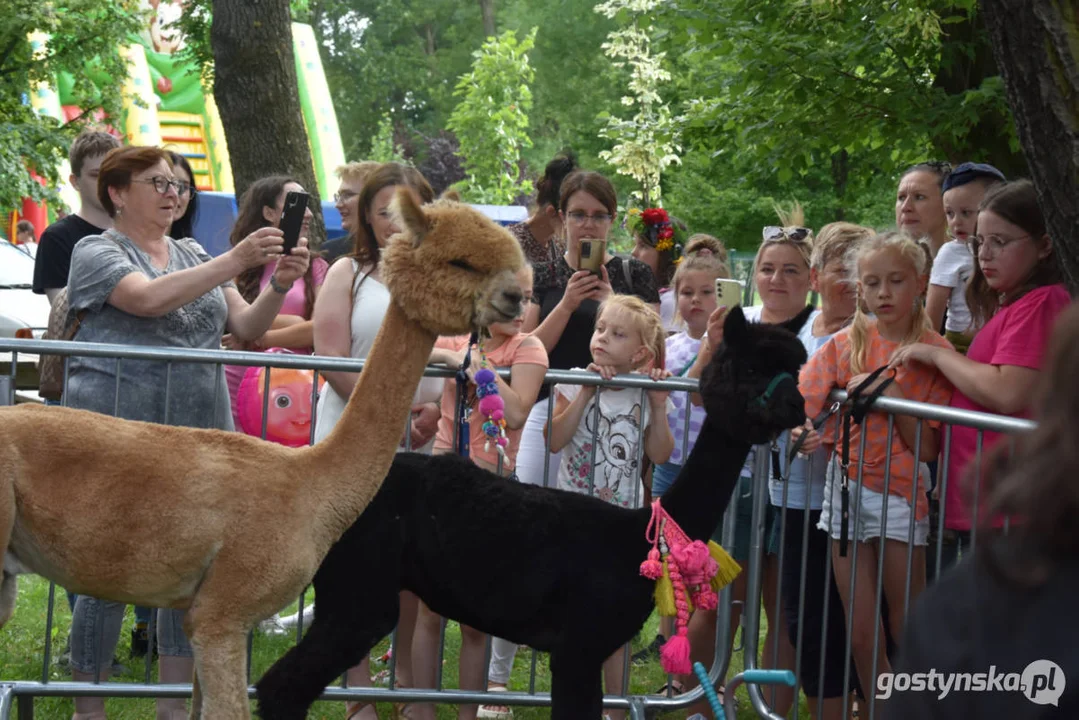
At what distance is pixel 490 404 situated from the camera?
14.5 ft

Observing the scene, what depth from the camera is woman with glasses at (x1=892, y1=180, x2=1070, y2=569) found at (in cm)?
412

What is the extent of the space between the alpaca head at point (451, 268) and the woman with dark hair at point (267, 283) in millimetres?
2081

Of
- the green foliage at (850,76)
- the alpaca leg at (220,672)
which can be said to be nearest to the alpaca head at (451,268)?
the alpaca leg at (220,672)

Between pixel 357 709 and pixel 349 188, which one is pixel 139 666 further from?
pixel 349 188

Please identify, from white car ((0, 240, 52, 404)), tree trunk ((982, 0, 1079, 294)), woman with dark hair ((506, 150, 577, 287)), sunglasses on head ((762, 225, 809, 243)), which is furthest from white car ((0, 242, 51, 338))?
tree trunk ((982, 0, 1079, 294))

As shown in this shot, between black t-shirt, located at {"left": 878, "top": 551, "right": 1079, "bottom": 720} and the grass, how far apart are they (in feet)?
14.3

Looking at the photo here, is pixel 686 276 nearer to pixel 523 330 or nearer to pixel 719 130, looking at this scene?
pixel 523 330

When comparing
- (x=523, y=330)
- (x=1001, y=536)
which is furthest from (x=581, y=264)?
(x=1001, y=536)

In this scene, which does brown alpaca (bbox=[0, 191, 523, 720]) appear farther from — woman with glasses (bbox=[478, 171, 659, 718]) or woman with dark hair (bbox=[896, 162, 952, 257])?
woman with dark hair (bbox=[896, 162, 952, 257])

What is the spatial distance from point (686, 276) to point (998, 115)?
3.77 metres

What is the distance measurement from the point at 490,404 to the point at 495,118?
79.9 ft

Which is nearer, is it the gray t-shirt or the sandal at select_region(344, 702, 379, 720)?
the gray t-shirt

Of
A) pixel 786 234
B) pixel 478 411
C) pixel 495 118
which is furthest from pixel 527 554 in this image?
pixel 495 118

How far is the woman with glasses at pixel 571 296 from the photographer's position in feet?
16.9
